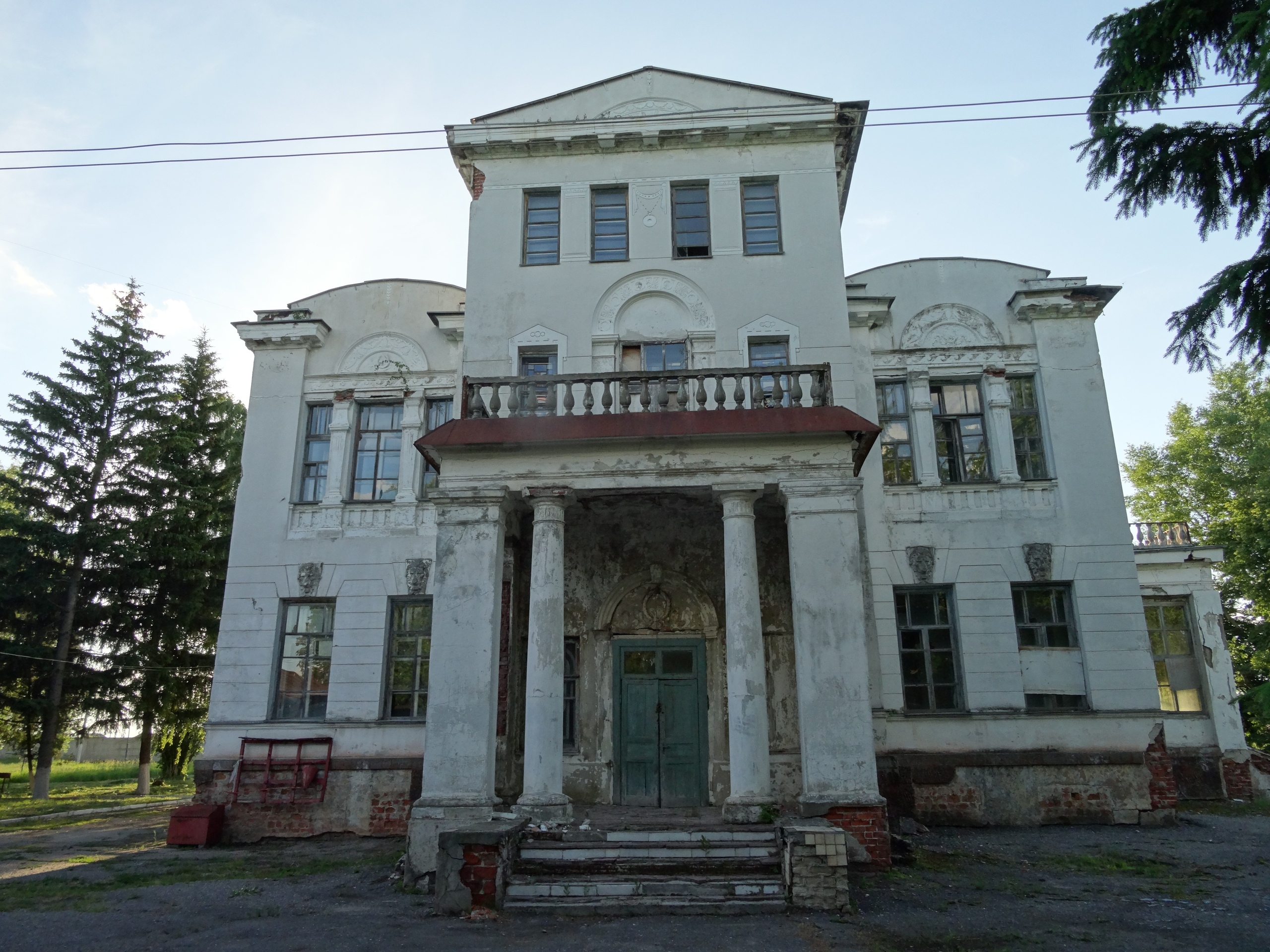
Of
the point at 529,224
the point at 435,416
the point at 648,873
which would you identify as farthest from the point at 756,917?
the point at 529,224

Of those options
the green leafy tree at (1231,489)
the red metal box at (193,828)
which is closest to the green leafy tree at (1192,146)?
the red metal box at (193,828)

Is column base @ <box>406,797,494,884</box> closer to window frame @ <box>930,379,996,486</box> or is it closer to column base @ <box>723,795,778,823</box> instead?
column base @ <box>723,795,778,823</box>

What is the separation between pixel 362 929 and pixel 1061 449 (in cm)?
1375

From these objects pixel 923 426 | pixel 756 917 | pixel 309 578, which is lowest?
pixel 756 917

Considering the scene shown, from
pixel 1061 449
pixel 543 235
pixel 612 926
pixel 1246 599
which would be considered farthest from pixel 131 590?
pixel 1246 599

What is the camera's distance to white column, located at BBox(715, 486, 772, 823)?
10023 millimetres

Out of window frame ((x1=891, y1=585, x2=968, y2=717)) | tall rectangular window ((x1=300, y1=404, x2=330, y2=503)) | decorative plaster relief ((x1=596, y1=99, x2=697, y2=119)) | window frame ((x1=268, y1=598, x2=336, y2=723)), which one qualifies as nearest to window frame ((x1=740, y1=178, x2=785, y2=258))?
decorative plaster relief ((x1=596, y1=99, x2=697, y2=119))

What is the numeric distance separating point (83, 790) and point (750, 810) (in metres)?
26.2

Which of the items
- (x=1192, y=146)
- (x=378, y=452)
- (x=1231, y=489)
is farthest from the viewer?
(x=1231, y=489)

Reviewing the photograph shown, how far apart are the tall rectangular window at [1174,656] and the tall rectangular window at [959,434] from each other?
583 cm

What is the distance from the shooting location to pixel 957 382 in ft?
53.0

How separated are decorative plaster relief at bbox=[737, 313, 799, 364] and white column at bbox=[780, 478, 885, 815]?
3.22 metres

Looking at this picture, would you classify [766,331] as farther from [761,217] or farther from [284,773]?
[284,773]

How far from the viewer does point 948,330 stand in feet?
53.3
